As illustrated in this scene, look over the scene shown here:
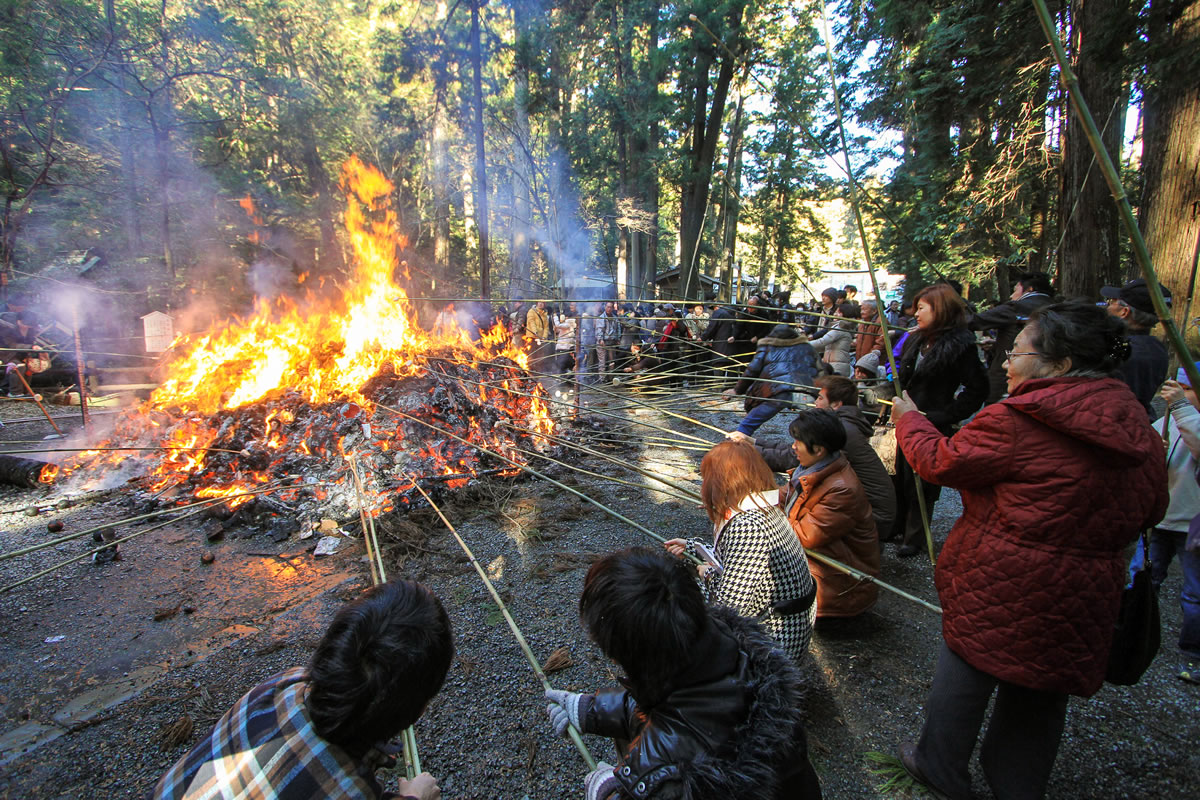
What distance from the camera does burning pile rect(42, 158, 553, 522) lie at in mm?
5684

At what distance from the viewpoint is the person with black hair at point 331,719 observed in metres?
1.25

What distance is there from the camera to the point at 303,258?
20.6 meters

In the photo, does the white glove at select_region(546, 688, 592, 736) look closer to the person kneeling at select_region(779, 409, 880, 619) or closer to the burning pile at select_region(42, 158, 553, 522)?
the person kneeling at select_region(779, 409, 880, 619)

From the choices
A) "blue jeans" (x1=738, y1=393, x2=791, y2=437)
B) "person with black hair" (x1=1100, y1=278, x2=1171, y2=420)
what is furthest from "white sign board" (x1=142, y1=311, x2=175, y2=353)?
"person with black hair" (x1=1100, y1=278, x2=1171, y2=420)

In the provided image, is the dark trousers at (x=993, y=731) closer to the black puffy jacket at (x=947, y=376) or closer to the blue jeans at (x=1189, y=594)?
the blue jeans at (x=1189, y=594)

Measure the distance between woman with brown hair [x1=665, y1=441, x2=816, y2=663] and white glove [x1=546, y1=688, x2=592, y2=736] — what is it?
771 millimetres

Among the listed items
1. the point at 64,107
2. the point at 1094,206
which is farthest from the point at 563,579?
the point at 64,107

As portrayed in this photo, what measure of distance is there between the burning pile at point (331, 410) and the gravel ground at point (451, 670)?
2.85 feet

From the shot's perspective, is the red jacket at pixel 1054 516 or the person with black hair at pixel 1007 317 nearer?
the red jacket at pixel 1054 516

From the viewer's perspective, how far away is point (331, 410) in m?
6.27

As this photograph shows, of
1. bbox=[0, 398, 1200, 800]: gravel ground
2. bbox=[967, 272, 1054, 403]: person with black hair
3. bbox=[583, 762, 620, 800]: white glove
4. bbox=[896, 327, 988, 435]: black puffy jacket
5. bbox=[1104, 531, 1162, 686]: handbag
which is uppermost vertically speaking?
bbox=[967, 272, 1054, 403]: person with black hair

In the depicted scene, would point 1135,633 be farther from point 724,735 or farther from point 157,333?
point 157,333

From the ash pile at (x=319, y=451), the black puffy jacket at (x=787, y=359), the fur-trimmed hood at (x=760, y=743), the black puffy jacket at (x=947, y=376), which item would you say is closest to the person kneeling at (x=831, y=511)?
the black puffy jacket at (x=947, y=376)

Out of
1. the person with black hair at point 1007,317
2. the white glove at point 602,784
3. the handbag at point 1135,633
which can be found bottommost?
the white glove at point 602,784
